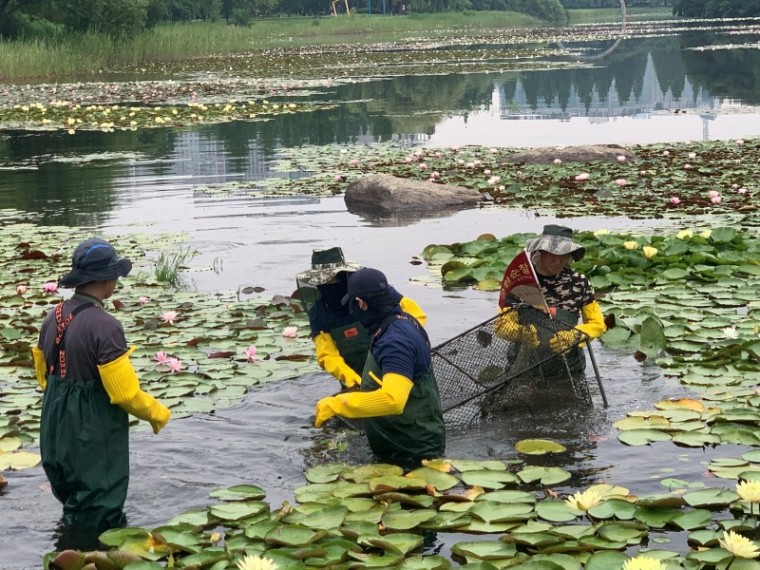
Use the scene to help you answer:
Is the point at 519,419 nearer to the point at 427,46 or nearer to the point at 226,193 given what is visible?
the point at 226,193

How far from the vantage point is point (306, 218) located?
1488cm

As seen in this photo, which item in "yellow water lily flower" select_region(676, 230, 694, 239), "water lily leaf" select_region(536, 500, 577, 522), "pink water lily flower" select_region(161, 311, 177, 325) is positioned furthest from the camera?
"yellow water lily flower" select_region(676, 230, 694, 239)

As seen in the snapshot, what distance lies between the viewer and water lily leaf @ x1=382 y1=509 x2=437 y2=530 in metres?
5.26

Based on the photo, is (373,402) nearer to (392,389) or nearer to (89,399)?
(392,389)

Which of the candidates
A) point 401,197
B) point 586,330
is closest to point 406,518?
point 586,330

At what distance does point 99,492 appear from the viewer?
5.49 m

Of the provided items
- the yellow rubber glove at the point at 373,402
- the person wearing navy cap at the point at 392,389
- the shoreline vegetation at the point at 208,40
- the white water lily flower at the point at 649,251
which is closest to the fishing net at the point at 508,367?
the person wearing navy cap at the point at 392,389

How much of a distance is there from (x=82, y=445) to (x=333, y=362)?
6.30 ft

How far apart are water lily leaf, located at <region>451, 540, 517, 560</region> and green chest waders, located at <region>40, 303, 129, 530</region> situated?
1687 millimetres

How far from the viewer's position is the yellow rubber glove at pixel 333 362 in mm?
6793

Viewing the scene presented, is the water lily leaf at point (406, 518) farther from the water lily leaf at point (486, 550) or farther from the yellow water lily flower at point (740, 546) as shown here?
the yellow water lily flower at point (740, 546)

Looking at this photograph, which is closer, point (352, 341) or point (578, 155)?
point (352, 341)

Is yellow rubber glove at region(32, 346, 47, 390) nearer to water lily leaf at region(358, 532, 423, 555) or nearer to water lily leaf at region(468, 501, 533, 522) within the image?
water lily leaf at region(358, 532, 423, 555)

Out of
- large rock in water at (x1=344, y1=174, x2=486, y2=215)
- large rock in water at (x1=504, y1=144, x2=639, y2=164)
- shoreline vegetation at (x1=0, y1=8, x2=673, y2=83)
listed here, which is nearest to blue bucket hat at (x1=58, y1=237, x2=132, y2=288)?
large rock in water at (x1=344, y1=174, x2=486, y2=215)
